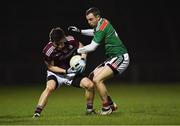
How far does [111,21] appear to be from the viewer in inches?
1364

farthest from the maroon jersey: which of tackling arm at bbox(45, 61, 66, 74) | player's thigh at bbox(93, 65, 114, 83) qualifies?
player's thigh at bbox(93, 65, 114, 83)

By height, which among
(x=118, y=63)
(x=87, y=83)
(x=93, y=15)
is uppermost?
(x=93, y=15)

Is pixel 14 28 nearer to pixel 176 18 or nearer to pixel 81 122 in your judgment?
pixel 176 18

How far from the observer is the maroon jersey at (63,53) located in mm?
13812

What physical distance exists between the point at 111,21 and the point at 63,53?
2086 cm

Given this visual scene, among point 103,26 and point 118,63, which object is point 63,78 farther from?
point 103,26

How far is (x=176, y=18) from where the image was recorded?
36000 millimetres

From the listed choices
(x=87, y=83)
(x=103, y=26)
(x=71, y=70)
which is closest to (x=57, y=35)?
(x=71, y=70)

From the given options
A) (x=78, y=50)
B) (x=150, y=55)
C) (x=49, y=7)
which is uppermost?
(x=78, y=50)

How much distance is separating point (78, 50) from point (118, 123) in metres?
2.38

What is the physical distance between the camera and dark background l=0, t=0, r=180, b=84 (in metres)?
34.1

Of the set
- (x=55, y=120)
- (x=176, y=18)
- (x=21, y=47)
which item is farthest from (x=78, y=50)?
(x=176, y=18)

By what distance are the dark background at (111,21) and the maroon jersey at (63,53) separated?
18.8m

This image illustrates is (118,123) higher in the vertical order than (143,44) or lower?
higher
